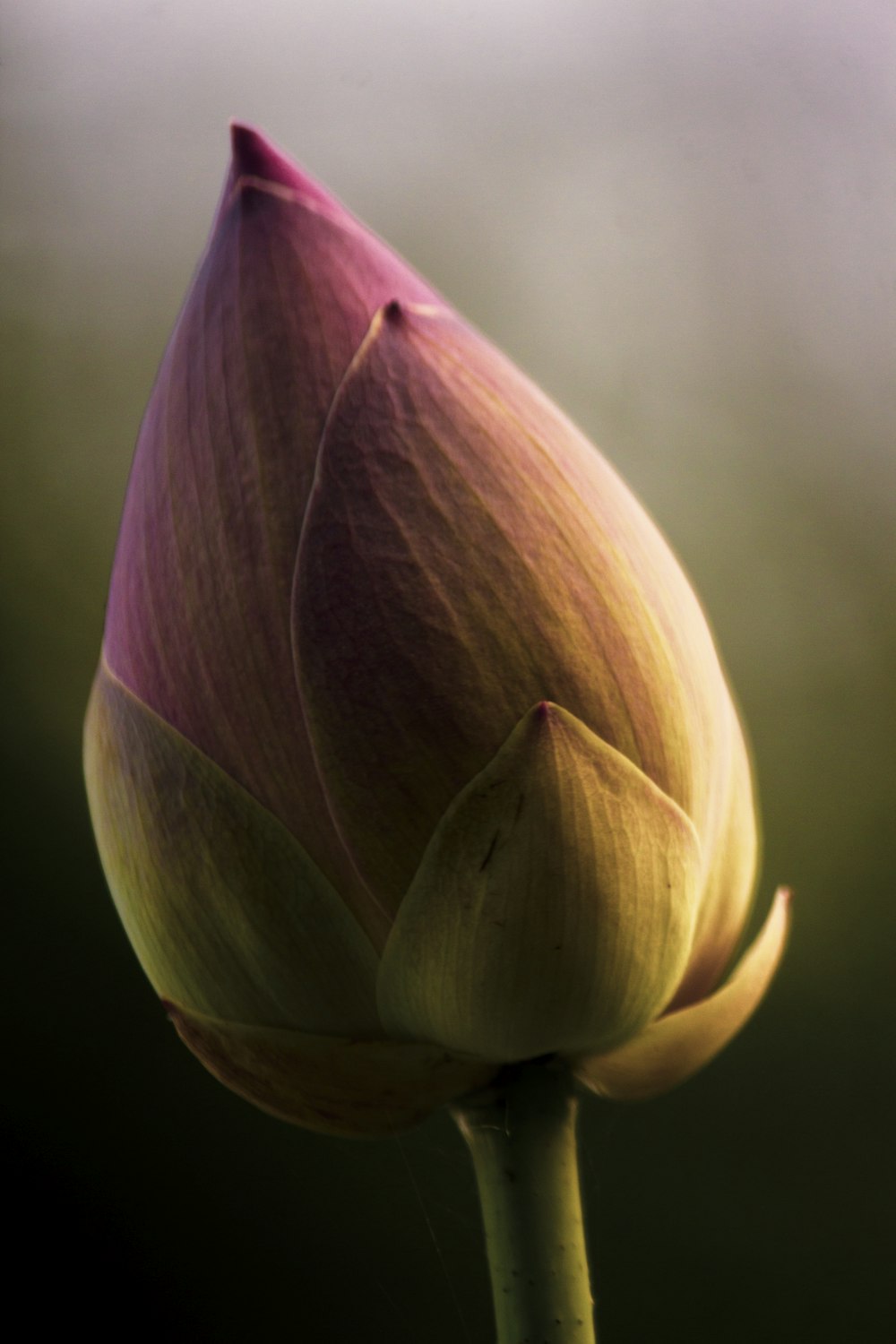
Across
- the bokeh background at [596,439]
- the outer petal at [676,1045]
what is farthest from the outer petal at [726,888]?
the bokeh background at [596,439]

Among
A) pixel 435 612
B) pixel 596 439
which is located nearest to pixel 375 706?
pixel 435 612

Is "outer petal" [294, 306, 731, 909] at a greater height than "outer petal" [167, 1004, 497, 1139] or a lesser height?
greater

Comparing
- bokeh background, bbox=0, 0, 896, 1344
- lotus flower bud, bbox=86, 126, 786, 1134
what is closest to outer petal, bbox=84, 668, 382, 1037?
lotus flower bud, bbox=86, 126, 786, 1134

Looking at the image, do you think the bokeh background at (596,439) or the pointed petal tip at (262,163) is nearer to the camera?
the pointed petal tip at (262,163)

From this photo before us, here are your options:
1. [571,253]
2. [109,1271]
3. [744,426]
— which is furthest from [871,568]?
[109,1271]

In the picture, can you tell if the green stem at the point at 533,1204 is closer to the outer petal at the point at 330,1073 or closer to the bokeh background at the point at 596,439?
the outer petal at the point at 330,1073

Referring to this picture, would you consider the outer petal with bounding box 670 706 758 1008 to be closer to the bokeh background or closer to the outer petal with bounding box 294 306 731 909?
the outer petal with bounding box 294 306 731 909

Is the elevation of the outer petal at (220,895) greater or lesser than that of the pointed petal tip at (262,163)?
lesser

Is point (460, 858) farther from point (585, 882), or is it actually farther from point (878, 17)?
point (878, 17)
